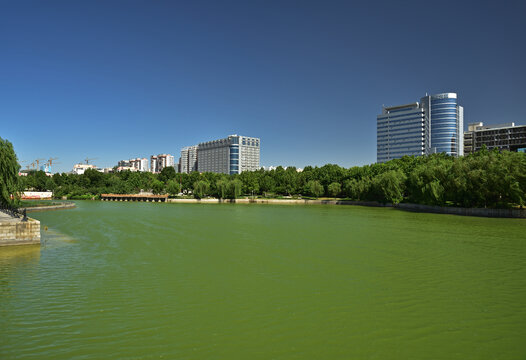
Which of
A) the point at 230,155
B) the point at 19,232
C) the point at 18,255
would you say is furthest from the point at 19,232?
the point at 230,155

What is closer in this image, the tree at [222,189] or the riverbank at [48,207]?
the riverbank at [48,207]

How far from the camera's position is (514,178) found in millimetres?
34969

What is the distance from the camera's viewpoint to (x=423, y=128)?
431 feet

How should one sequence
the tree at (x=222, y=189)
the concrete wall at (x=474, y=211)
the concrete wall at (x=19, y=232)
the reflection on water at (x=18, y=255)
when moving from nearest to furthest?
the reflection on water at (x=18, y=255), the concrete wall at (x=19, y=232), the concrete wall at (x=474, y=211), the tree at (x=222, y=189)

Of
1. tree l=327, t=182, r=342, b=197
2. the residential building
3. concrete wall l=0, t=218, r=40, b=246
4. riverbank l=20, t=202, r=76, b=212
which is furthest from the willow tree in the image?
the residential building

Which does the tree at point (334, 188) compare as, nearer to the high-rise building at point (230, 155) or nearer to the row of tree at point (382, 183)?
the row of tree at point (382, 183)

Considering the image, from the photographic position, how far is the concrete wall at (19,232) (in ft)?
54.3

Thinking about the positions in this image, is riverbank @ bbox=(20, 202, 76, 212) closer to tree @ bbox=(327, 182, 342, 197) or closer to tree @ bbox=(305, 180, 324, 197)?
tree @ bbox=(305, 180, 324, 197)

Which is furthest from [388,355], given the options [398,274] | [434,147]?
[434,147]

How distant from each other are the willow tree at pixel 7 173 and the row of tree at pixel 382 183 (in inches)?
98.4

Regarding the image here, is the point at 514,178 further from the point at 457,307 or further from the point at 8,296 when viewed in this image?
the point at 8,296

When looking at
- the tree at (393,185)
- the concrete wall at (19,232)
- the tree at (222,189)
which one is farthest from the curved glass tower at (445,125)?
the concrete wall at (19,232)

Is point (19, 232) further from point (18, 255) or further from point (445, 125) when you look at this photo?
point (445, 125)

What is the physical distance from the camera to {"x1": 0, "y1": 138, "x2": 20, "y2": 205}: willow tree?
23.0m
